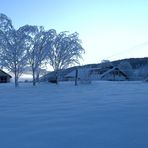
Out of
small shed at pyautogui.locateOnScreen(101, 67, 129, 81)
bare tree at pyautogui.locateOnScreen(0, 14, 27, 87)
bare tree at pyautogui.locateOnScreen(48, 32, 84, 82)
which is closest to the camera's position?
bare tree at pyautogui.locateOnScreen(0, 14, 27, 87)

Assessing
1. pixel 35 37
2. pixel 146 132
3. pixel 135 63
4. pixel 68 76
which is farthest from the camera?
pixel 135 63

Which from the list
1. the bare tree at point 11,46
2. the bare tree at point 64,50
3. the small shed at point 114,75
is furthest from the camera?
the small shed at point 114,75

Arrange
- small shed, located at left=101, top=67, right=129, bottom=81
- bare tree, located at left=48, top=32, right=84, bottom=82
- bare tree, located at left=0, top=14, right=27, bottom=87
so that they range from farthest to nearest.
Result: small shed, located at left=101, top=67, right=129, bottom=81 → bare tree, located at left=48, top=32, right=84, bottom=82 → bare tree, located at left=0, top=14, right=27, bottom=87

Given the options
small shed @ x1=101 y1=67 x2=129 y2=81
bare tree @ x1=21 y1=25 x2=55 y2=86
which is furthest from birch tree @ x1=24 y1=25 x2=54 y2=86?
small shed @ x1=101 y1=67 x2=129 y2=81

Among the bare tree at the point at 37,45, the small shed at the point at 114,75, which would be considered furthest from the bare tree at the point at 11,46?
the small shed at the point at 114,75

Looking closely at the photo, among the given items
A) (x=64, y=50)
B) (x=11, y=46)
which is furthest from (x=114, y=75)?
(x=11, y=46)

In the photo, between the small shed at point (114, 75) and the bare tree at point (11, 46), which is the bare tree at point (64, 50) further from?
the small shed at point (114, 75)

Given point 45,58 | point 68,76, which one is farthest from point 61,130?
point 68,76

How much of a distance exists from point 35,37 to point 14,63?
5.01 m

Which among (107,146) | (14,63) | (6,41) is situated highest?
(6,41)

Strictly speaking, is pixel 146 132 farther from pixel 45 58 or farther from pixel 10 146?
pixel 45 58

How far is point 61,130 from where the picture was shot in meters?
5.70

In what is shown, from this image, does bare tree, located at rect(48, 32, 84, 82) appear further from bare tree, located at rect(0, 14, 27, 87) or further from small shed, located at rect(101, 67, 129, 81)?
small shed, located at rect(101, 67, 129, 81)

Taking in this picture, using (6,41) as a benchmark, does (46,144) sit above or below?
below
